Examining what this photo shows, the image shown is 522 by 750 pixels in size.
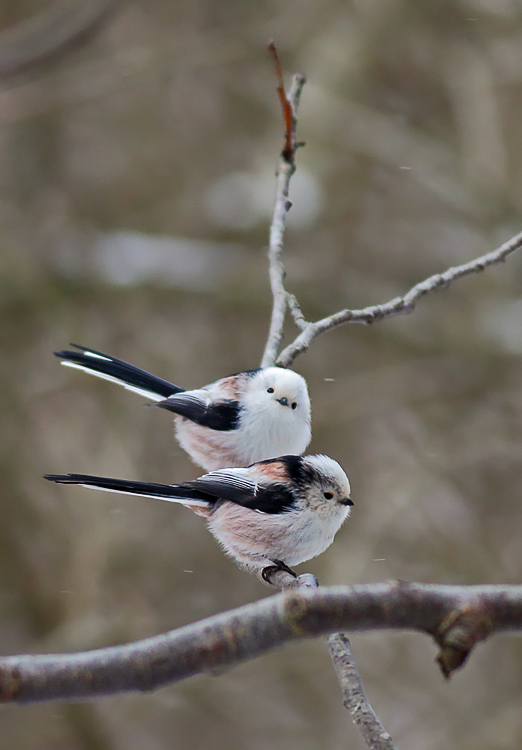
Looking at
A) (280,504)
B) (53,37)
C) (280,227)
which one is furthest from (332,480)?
(53,37)

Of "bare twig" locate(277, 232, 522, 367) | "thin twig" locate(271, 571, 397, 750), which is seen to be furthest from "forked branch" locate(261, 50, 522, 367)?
"thin twig" locate(271, 571, 397, 750)

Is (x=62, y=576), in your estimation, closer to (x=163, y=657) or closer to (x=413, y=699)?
(x=413, y=699)

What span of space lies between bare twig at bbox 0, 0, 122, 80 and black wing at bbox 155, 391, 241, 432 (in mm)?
3111

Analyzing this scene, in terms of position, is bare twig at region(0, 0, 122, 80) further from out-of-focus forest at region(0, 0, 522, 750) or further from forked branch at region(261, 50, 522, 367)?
forked branch at region(261, 50, 522, 367)

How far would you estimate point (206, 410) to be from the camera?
2691 millimetres

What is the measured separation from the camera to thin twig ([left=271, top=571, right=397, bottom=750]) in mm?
1248

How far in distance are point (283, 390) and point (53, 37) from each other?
3773 mm

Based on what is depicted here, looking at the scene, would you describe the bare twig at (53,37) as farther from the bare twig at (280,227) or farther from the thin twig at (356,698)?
the thin twig at (356,698)

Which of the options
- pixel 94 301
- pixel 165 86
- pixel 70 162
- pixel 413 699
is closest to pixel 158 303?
pixel 94 301

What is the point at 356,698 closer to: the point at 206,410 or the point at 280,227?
the point at 206,410

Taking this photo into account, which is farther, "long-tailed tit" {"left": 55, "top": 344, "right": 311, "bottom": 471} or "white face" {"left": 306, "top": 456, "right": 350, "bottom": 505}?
"long-tailed tit" {"left": 55, "top": 344, "right": 311, "bottom": 471}

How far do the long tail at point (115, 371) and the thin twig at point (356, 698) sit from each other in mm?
1039

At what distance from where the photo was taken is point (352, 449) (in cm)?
664

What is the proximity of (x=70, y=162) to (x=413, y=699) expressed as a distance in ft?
18.2
